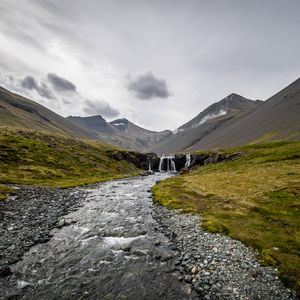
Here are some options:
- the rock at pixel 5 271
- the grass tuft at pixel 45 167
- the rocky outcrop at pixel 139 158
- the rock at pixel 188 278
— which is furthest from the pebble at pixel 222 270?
the rocky outcrop at pixel 139 158

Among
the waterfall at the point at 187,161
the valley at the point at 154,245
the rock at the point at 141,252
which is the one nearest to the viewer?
the valley at the point at 154,245

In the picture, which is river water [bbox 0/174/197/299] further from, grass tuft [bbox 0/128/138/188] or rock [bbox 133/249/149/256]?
grass tuft [bbox 0/128/138/188]

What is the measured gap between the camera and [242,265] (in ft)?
65.4

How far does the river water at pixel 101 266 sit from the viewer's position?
1766 centimetres

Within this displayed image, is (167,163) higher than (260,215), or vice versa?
(167,163)

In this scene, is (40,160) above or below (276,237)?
above

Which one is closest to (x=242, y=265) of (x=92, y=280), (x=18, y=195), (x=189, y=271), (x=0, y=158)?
(x=189, y=271)

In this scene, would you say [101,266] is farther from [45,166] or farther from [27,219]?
[45,166]

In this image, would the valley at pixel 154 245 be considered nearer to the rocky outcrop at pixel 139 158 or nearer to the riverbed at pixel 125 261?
the riverbed at pixel 125 261

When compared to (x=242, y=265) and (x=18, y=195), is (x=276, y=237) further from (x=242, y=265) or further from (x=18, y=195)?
(x=18, y=195)

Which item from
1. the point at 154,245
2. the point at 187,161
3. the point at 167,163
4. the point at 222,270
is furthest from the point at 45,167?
the point at 167,163

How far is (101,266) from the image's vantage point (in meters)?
21.9

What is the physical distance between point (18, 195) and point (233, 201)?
40509 millimetres

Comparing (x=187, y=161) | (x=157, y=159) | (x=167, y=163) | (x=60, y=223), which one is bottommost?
(x=60, y=223)
